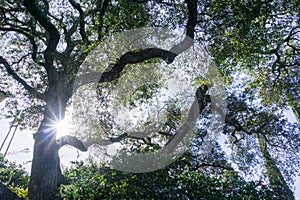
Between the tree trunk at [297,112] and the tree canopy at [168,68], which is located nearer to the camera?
the tree canopy at [168,68]

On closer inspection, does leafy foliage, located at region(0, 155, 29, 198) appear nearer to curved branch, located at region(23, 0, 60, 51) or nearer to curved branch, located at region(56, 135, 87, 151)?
curved branch, located at region(56, 135, 87, 151)

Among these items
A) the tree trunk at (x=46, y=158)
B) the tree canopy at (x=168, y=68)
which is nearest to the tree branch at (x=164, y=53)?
the tree canopy at (x=168, y=68)

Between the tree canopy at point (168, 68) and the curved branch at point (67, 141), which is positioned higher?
the tree canopy at point (168, 68)

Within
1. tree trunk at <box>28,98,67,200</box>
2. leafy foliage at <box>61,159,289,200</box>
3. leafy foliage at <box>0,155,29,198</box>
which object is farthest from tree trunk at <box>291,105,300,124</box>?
leafy foliage at <box>0,155,29,198</box>

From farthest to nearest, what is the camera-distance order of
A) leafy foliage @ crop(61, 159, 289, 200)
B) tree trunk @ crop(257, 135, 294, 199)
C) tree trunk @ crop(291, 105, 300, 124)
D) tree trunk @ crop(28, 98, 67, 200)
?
1. tree trunk @ crop(291, 105, 300, 124)
2. tree trunk @ crop(257, 135, 294, 199)
3. tree trunk @ crop(28, 98, 67, 200)
4. leafy foliage @ crop(61, 159, 289, 200)

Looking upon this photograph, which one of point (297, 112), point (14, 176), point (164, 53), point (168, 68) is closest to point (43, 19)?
point (164, 53)

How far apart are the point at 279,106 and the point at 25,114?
38.5ft

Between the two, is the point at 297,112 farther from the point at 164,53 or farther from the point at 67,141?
the point at 67,141

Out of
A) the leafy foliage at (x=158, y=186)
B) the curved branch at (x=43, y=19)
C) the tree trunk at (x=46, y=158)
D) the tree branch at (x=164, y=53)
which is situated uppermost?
the curved branch at (x=43, y=19)

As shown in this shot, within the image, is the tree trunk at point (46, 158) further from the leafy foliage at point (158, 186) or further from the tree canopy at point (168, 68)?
the leafy foliage at point (158, 186)

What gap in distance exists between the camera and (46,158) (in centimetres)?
641

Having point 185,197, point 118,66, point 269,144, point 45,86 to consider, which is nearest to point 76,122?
point 45,86

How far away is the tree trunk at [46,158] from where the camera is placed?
226 inches

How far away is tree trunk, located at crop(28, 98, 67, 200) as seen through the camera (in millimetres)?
5742
